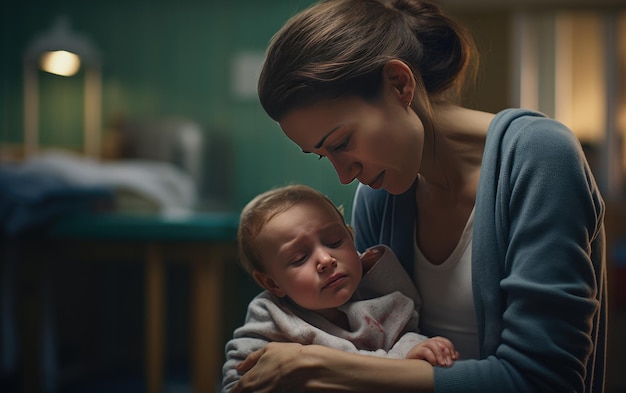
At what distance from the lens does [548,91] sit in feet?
3.85

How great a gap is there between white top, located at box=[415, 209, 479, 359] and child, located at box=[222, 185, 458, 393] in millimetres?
18

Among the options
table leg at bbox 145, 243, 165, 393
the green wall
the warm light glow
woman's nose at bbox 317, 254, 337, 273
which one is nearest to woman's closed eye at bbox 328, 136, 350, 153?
woman's nose at bbox 317, 254, 337, 273

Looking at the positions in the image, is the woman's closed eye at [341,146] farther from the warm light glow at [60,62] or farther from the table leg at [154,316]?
the warm light glow at [60,62]

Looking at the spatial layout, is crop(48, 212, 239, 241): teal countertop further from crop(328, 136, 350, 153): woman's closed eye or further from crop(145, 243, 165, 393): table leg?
crop(328, 136, 350, 153): woman's closed eye

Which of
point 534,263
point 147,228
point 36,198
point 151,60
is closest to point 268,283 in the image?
point 534,263

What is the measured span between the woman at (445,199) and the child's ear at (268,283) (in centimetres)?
6

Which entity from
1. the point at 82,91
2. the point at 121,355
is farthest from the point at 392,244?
the point at 82,91

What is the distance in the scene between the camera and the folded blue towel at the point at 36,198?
1.78 m

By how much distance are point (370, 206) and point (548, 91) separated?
0.55 metres

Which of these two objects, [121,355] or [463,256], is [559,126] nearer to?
[463,256]

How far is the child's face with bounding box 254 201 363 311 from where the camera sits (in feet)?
2.29

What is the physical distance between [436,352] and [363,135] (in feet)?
0.71

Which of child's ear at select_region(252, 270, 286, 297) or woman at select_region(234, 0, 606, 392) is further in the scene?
child's ear at select_region(252, 270, 286, 297)

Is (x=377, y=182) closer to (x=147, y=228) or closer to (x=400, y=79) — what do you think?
(x=400, y=79)
